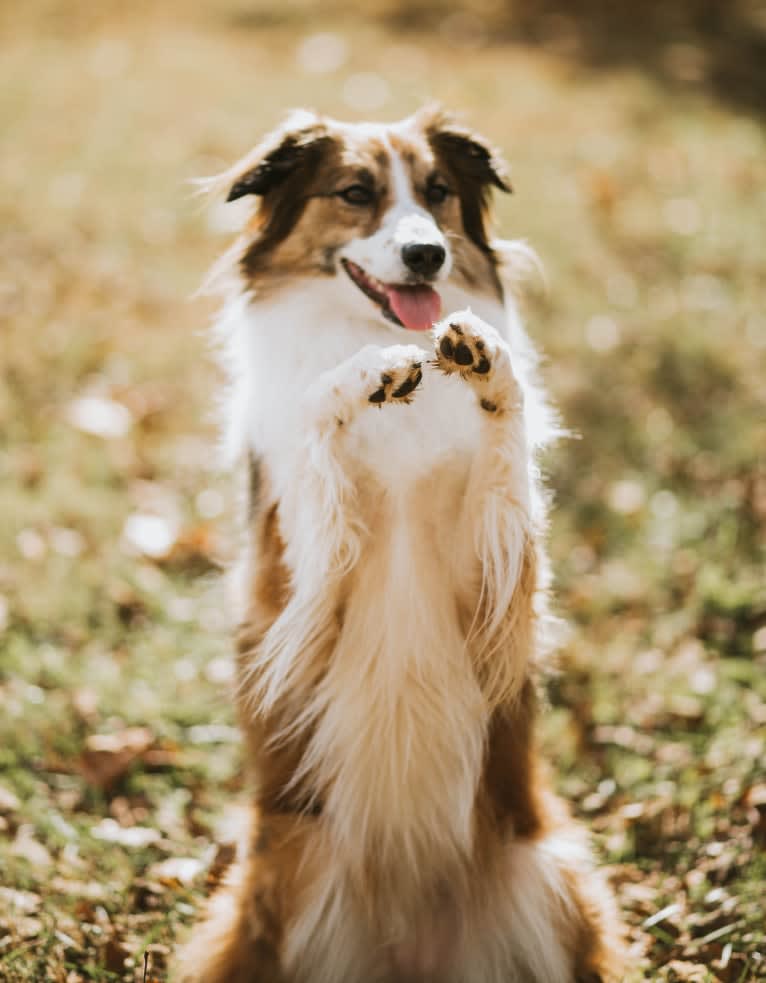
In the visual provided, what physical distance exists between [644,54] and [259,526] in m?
8.17

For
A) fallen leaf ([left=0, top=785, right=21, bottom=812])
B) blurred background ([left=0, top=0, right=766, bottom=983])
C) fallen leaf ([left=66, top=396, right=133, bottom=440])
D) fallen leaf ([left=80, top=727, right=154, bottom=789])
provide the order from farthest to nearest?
fallen leaf ([left=66, top=396, right=133, bottom=440]) < fallen leaf ([left=80, top=727, right=154, bottom=789]) < fallen leaf ([left=0, top=785, right=21, bottom=812]) < blurred background ([left=0, top=0, right=766, bottom=983])

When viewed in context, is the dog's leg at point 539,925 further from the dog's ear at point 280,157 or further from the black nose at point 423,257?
the dog's ear at point 280,157

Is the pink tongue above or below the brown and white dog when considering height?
above

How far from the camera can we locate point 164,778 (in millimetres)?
3178

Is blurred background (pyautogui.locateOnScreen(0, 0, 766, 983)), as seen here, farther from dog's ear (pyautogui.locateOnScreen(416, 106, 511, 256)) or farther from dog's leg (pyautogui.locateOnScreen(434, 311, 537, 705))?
dog's leg (pyautogui.locateOnScreen(434, 311, 537, 705))

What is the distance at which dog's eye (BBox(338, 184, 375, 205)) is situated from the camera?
2.77m

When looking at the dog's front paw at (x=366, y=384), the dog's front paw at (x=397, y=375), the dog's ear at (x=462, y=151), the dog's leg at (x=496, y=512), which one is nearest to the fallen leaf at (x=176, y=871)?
the dog's leg at (x=496, y=512)

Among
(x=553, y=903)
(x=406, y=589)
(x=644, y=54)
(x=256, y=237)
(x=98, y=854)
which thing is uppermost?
(x=644, y=54)

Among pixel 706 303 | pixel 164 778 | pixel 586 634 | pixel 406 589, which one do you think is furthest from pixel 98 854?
pixel 706 303

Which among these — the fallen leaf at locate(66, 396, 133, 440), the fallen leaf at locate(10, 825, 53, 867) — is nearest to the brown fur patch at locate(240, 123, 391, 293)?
the fallen leaf at locate(10, 825, 53, 867)

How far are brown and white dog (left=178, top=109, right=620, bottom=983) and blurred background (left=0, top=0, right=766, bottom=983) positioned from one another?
43 cm

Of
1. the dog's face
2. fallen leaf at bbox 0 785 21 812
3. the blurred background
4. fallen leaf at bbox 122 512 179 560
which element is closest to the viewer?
the dog's face

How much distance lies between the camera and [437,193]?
9.36 ft

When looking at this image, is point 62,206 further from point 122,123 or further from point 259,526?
point 259,526
